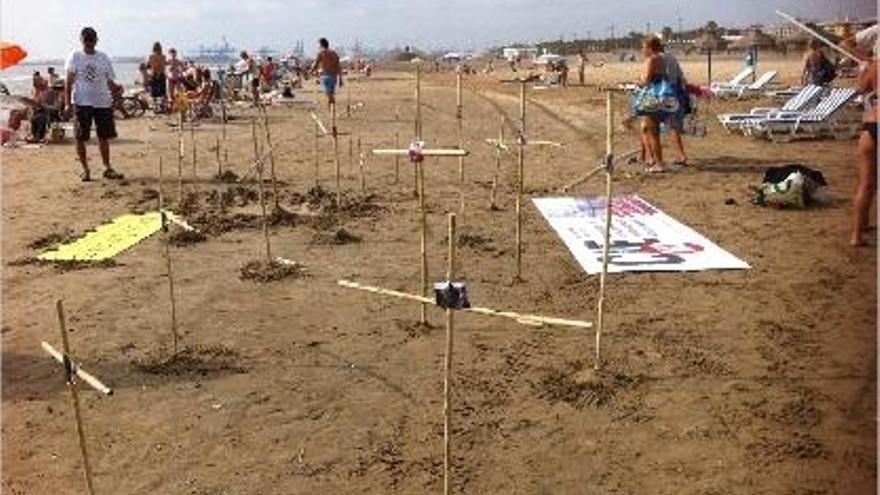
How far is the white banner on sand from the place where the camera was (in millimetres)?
7543

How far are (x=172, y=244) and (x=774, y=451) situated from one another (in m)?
6.24

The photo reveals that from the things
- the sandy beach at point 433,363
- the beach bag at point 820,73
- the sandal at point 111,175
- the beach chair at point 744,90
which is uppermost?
the beach bag at point 820,73

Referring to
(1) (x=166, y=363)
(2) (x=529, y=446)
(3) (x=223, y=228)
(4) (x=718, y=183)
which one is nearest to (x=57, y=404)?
(1) (x=166, y=363)

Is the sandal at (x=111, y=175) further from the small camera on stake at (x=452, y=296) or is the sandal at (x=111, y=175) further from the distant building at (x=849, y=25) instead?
the distant building at (x=849, y=25)

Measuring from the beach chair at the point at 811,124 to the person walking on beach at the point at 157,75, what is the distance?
13.6 m

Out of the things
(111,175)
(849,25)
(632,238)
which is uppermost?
(849,25)

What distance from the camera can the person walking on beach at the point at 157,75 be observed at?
20.2 metres

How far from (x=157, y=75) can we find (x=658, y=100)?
1384 cm

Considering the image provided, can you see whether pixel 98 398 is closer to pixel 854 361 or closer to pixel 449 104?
pixel 854 361

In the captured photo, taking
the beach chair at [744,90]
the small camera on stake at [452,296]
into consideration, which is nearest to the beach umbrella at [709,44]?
the beach chair at [744,90]

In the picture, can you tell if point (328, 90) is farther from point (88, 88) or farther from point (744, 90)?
point (744, 90)

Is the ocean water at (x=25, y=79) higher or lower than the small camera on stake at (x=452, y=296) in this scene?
higher

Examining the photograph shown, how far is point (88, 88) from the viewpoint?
11.4m

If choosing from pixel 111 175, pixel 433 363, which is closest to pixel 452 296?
pixel 433 363
